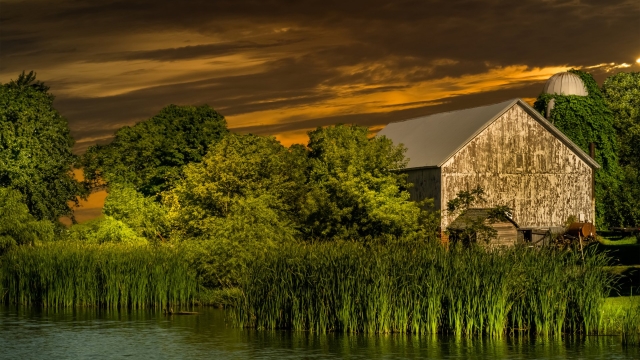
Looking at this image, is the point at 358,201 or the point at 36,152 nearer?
the point at 358,201

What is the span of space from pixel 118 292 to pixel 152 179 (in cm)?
2769

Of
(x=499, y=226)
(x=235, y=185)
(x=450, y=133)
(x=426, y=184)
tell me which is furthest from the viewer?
(x=450, y=133)

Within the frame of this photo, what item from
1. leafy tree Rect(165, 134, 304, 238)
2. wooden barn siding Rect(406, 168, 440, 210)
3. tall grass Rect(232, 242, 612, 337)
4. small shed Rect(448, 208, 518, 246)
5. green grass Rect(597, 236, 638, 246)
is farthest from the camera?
green grass Rect(597, 236, 638, 246)

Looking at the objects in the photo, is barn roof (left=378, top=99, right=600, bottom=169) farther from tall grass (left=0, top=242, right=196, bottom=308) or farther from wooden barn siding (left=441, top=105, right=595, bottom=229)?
tall grass (left=0, top=242, right=196, bottom=308)

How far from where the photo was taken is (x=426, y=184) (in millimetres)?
55750

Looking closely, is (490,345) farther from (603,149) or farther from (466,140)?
(603,149)

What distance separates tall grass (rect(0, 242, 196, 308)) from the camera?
37906mm

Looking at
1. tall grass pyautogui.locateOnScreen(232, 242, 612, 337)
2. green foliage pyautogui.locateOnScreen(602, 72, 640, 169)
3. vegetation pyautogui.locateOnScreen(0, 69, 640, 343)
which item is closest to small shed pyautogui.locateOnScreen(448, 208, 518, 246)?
vegetation pyautogui.locateOnScreen(0, 69, 640, 343)

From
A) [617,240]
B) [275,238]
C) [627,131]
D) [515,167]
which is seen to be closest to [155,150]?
[515,167]

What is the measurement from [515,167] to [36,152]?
2756cm

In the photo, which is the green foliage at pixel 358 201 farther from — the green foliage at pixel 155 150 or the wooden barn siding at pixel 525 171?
the green foliage at pixel 155 150

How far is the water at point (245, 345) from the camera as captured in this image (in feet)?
85.3

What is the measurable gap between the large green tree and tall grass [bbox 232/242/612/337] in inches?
1427

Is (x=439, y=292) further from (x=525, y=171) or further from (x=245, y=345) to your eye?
(x=525, y=171)
